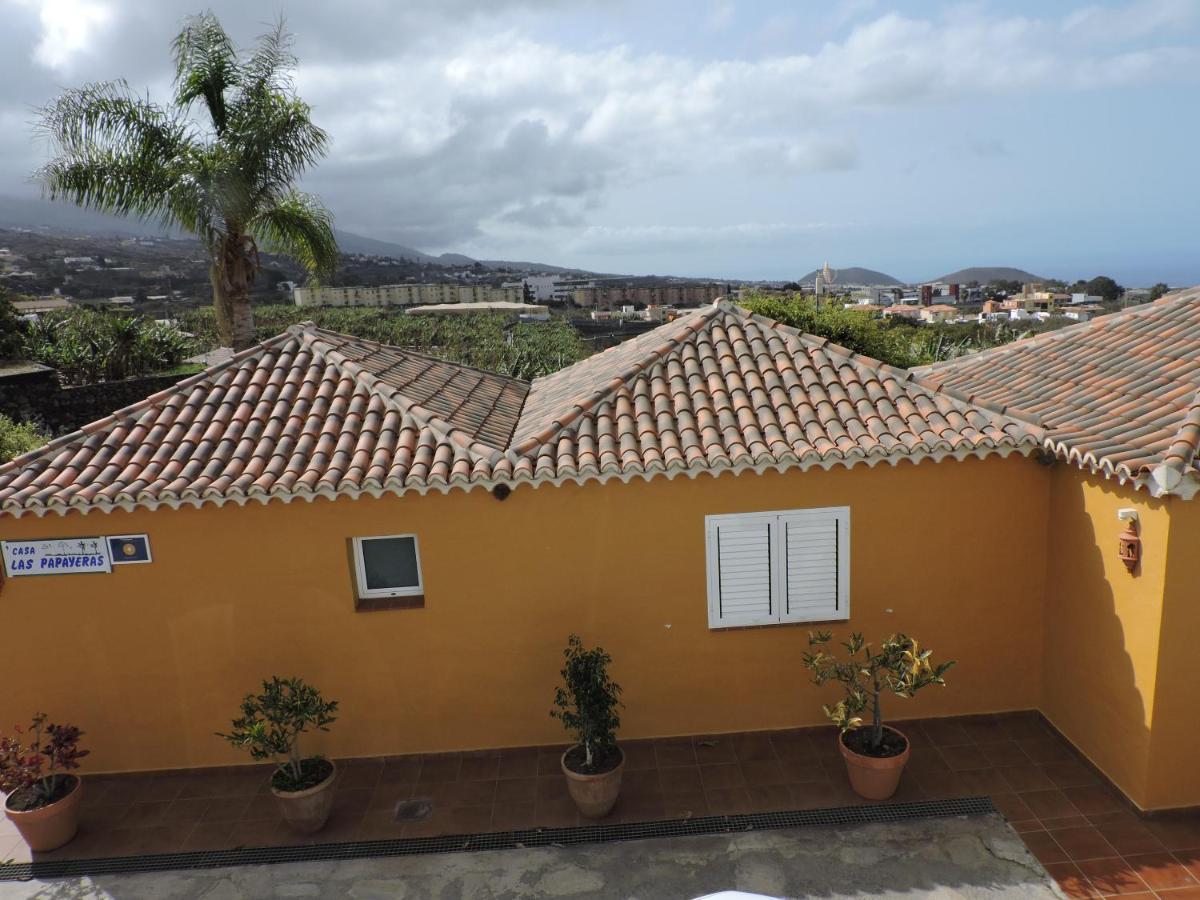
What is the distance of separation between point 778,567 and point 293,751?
5.35 m

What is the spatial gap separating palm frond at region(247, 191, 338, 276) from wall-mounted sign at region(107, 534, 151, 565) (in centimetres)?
778

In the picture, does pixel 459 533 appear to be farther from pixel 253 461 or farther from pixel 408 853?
pixel 408 853

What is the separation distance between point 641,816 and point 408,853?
2254mm

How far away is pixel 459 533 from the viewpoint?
8.41 metres

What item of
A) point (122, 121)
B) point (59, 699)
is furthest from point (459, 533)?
point (122, 121)

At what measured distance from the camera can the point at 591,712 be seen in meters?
7.61

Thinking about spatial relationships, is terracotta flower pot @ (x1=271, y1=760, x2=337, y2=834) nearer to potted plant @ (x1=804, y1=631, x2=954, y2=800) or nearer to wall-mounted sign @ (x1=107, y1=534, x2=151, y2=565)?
wall-mounted sign @ (x1=107, y1=534, x2=151, y2=565)

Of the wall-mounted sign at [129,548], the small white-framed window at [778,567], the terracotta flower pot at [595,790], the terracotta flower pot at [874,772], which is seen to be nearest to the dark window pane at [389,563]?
the wall-mounted sign at [129,548]

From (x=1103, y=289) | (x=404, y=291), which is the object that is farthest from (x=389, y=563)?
(x=1103, y=289)

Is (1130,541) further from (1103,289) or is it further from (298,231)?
(1103,289)

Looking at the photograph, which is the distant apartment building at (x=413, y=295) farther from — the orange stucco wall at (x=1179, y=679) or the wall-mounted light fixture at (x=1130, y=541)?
the orange stucco wall at (x=1179, y=679)

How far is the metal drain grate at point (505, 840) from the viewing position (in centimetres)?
740

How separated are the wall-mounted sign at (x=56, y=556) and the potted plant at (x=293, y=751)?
2342mm

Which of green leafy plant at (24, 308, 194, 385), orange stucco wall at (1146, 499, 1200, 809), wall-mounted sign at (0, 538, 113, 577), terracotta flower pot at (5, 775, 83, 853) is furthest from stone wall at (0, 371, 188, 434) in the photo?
orange stucco wall at (1146, 499, 1200, 809)
